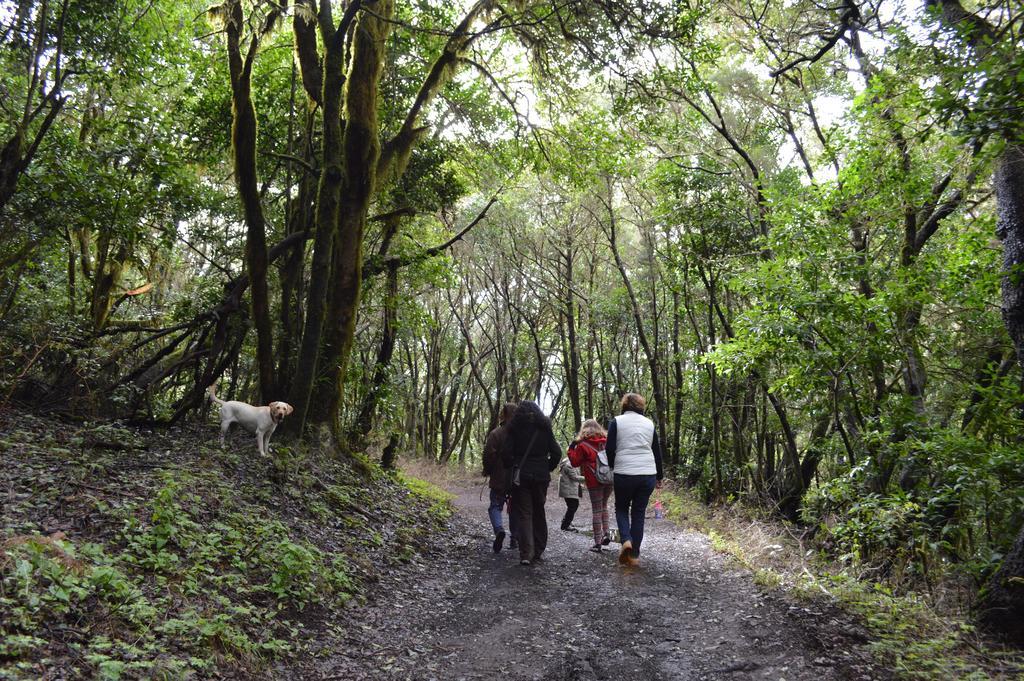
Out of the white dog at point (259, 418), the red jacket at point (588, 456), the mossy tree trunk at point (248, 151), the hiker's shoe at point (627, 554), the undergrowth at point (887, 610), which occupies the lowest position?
the hiker's shoe at point (627, 554)

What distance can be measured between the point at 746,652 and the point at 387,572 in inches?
155

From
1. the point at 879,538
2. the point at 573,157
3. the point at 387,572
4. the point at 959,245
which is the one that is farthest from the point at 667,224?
the point at 387,572

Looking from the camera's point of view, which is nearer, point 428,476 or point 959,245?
point 959,245

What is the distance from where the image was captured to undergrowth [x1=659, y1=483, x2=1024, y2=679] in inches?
164

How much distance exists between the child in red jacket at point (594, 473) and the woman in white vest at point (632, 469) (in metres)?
0.76

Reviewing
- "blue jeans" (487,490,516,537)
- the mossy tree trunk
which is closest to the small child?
"blue jeans" (487,490,516,537)

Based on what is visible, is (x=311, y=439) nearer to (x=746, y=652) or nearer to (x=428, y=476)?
(x=746, y=652)

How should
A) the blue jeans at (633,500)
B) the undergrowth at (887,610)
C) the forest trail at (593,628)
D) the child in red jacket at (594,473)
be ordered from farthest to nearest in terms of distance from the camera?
the child in red jacket at (594,473)
the blue jeans at (633,500)
the forest trail at (593,628)
the undergrowth at (887,610)

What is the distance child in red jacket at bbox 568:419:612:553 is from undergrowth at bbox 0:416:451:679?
2.51m

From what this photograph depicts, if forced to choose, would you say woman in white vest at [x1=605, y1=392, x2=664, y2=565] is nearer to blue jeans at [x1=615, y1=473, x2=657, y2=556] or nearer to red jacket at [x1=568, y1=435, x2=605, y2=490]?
blue jeans at [x1=615, y1=473, x2=657, y2=556]

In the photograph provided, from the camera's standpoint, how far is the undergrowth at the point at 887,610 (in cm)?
418

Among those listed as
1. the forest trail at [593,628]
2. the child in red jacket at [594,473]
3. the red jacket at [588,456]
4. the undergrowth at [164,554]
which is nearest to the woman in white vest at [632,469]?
the forest trail at [593,628]

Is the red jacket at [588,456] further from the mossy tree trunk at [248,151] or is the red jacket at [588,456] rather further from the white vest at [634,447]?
the mossy tree trunk at [248,151]

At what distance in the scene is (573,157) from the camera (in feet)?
38.6
